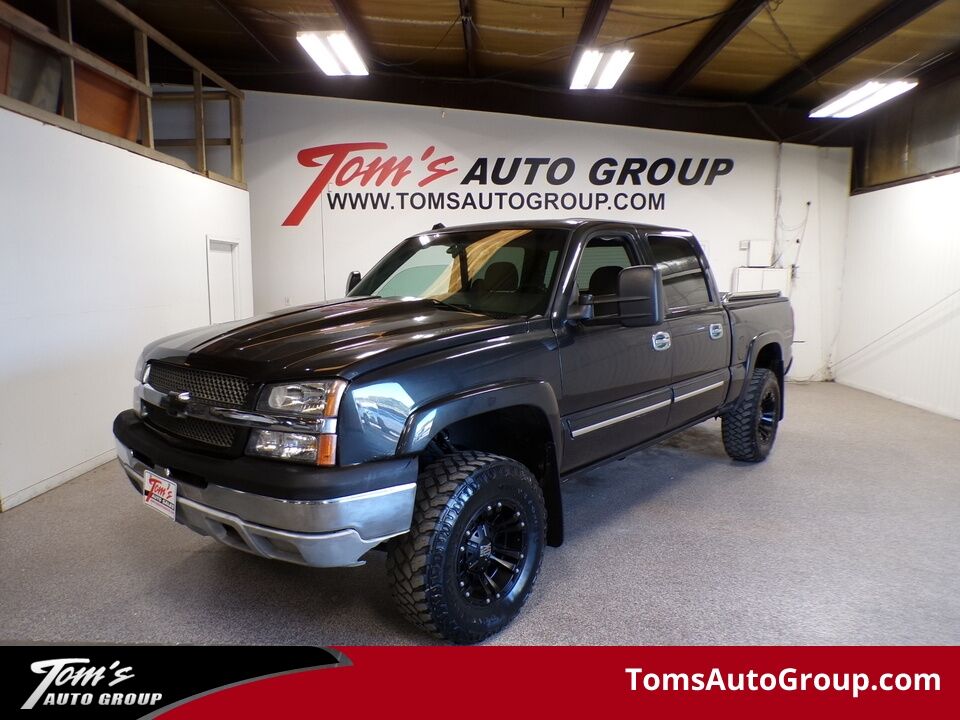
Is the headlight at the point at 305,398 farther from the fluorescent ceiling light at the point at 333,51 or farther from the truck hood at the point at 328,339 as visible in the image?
the fluorescent ceiling light at the point at 333,51

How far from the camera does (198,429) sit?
212cm

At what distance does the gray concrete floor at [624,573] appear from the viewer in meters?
2.33

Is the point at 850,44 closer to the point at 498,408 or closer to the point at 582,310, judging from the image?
the point at 582,310

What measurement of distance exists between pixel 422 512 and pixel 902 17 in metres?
5.84

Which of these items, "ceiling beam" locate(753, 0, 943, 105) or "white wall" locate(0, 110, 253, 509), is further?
"ceiling beam" locate(753, 0, 943, 105)

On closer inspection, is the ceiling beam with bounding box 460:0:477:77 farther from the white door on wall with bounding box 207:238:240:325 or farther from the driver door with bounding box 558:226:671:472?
the driver door with bounding box 558:226:671:472

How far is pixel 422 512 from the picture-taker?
204cm

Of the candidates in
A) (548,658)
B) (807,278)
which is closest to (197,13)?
(548,658)

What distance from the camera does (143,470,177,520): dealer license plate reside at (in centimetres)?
208

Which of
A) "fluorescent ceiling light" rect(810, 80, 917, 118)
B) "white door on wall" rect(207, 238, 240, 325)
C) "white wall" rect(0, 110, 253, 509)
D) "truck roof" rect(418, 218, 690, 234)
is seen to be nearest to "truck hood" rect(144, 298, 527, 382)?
"truck roof" rect(418, 218, 690, 234)

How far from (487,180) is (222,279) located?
11.1 feet

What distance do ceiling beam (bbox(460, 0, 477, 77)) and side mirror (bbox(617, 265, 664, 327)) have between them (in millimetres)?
3985

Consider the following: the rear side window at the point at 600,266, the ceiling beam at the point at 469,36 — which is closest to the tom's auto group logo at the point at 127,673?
the rear side window at the point at 600,266

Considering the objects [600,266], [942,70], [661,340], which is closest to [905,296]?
[942,70]
